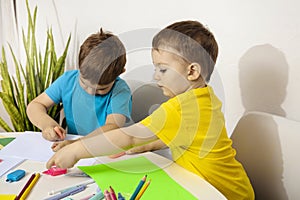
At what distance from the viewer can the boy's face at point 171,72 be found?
3.16ft

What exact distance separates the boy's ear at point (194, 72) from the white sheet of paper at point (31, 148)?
12.5 inches

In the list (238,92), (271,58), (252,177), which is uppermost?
(271,58)

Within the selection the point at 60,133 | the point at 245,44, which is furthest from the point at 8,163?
the point at 245,44

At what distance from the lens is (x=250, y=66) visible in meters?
1.21

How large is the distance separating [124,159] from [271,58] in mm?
517

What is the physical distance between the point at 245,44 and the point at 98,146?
58cm

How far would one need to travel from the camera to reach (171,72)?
0.98m

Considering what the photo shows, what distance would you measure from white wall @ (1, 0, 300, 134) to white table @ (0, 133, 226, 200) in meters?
0.32

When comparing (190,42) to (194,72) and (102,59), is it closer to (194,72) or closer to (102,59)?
(194,72)

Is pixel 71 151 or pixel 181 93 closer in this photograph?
pixel 71 151

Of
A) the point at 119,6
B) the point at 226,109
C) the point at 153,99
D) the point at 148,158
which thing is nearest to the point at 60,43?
the point at 119,6

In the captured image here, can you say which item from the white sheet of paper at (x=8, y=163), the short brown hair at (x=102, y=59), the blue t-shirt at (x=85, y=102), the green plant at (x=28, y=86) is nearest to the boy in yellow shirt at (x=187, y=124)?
the white sheet of paper at (x=8, y=163)

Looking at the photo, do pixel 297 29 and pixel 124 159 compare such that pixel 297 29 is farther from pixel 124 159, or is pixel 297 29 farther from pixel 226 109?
pixel 124 159

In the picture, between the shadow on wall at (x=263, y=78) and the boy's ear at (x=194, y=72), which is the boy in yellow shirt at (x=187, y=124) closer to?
the boy's ear at (x=194, y=72)
